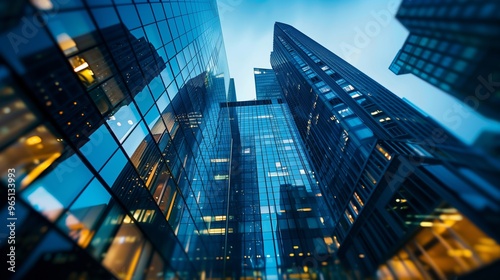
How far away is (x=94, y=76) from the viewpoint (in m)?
8.73

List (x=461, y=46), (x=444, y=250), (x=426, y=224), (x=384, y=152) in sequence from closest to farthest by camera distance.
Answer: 1. (x=444, y=250)
2. (x=461, y=46)
3. (x=426, y=224)
4. (x=384, y=152)

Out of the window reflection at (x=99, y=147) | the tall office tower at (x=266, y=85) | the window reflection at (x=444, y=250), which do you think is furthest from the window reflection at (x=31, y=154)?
the tall office tower at (x=266, y=85)

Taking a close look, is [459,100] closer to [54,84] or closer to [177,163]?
[177,163]

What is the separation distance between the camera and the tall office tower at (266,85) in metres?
99.7

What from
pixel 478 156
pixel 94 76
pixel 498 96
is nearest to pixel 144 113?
pixel 94 76

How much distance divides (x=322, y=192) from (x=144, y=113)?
34.0m

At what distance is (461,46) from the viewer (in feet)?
48.1

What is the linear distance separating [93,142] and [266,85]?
344ft

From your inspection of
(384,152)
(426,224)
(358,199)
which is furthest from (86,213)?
(358,199)

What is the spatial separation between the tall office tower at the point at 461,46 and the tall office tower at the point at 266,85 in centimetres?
7641

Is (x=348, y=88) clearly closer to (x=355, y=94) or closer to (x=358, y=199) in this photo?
(x=355, y=94)

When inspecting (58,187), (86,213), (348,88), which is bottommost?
(86,213)

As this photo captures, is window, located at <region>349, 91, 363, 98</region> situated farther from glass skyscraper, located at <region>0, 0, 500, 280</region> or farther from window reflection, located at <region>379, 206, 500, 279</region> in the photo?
window reflection, located at <region>379, 206, 500, 279</region>

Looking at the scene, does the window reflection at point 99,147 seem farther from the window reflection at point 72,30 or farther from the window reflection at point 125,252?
the window reflection at point 125,252
